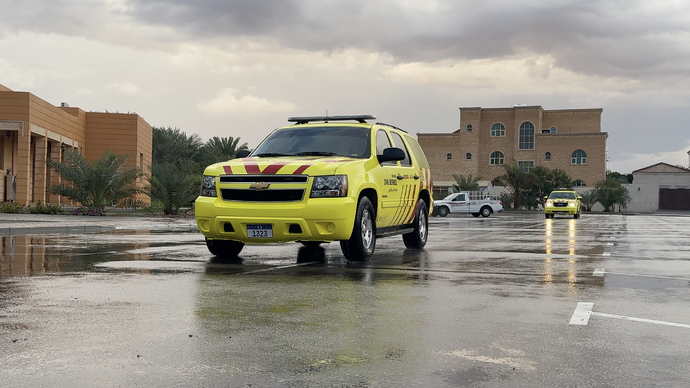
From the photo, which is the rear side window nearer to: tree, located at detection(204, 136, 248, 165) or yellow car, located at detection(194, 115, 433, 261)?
yellow car, located at detection(194, 115, 433, 261)

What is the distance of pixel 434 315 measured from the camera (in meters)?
6.73

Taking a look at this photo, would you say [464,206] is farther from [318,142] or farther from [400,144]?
[318,142]

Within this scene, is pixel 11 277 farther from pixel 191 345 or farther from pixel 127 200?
pixel 127 200

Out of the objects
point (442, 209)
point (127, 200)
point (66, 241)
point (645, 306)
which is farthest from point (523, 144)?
point (645, 306)

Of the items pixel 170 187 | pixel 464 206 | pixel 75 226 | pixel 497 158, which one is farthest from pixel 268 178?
pixel 497 158

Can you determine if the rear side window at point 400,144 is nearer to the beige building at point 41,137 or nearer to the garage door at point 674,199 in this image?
the beige building at point 41,137

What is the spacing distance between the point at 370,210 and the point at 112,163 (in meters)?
19.2

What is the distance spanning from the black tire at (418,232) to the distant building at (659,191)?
75733 millimetres

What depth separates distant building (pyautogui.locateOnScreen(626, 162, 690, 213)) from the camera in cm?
8494

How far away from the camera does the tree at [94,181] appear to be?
2825 cm

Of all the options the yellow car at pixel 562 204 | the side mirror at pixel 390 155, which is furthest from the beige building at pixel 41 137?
the yellow car at pixel 562 204

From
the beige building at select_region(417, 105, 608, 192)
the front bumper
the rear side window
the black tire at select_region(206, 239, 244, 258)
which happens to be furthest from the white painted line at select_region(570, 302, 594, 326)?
the beige building at select_region(417, 105, 608, 192)

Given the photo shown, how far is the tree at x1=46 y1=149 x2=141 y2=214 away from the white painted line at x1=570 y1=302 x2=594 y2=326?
23554mm

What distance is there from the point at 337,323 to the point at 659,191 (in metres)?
86.6
